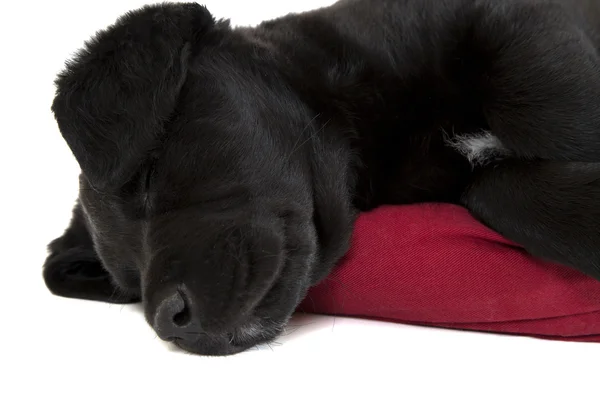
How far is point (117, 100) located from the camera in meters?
1.73

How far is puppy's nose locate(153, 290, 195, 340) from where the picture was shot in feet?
5.20

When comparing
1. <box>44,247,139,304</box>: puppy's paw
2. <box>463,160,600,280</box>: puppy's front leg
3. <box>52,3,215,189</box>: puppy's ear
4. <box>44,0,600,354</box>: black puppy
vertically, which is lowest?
<box>44,247,139,304</box>: puppy's paw

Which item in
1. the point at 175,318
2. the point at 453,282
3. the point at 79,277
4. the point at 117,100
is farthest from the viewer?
the point at 79,277

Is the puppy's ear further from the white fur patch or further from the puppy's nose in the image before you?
the white fur patch

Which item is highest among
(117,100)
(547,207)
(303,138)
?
(117,100)

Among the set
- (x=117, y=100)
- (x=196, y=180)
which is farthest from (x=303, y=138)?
(x=117, y=100)

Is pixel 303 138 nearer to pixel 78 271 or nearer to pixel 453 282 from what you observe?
pixel 453 282

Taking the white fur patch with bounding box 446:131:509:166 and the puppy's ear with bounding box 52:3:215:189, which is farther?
the white fur patch with bounding box 446:131:509:166

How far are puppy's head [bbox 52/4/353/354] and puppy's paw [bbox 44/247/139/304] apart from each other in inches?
16.3

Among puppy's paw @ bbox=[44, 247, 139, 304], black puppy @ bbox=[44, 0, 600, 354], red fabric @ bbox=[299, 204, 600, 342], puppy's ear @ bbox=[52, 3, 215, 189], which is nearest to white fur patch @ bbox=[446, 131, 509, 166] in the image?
black puppy @ bbox=[44, 0, 600, 354]

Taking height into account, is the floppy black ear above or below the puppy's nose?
below

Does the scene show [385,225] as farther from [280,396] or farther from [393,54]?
[280,396]

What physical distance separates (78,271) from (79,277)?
0.04 metres

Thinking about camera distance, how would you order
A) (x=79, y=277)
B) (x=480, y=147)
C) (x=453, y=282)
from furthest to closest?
(x=79, y=277) → (x=480, y=147) → (x=453, y=282)
